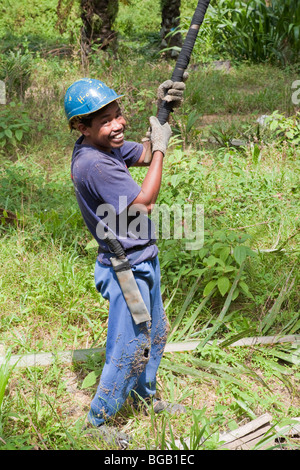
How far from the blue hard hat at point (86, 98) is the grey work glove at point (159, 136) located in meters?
0.27

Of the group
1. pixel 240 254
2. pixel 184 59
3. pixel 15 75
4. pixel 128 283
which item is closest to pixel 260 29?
pixel 15 75

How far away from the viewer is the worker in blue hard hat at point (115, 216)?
2.12 meters

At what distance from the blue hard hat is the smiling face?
53 mm

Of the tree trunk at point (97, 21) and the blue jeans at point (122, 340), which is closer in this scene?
the blue jeans at point (122, 340)

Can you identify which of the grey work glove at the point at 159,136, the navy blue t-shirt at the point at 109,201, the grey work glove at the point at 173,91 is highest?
the grey work glove at the point at 173,91

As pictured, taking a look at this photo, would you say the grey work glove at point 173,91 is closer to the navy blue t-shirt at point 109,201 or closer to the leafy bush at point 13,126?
the navy blue t-shirt at point 109,201

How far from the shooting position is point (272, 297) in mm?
3404

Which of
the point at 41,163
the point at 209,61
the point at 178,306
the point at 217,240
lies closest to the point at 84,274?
the point at 178,306

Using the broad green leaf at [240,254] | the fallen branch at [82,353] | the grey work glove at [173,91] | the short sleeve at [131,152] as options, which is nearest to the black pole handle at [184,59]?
the grey work glove at [173,91]

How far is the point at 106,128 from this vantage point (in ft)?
7.13

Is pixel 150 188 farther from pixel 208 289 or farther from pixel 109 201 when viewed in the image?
pixel 208 289

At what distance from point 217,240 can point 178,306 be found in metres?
0.57

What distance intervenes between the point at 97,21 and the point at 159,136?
641 centimetres

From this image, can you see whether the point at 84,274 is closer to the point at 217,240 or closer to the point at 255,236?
the point at 217,240
